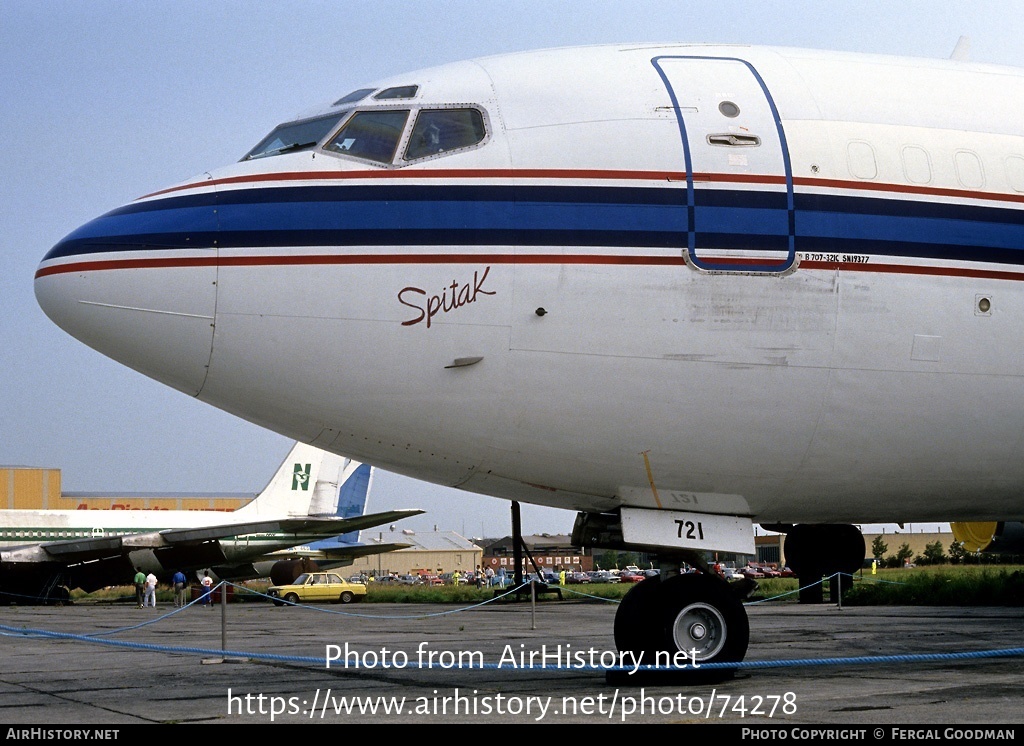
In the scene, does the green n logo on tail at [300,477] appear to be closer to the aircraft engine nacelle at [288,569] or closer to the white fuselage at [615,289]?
the aircraft engine nacelle at [288,569]

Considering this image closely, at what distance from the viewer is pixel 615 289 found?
8.03 meters

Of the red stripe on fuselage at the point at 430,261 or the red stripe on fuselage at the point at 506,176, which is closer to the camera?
the red stripe on fuselage at the point at 430,261

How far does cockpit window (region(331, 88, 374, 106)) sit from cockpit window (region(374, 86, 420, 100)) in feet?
0.41

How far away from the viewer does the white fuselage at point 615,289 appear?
25.8 feet

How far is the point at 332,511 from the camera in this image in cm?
5034

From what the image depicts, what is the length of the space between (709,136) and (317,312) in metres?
3.26

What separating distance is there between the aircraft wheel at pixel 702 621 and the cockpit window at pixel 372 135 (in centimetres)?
411

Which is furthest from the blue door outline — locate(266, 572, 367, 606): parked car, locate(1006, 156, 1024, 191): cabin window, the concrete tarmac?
locate(266, 572, 367, 606): parked car

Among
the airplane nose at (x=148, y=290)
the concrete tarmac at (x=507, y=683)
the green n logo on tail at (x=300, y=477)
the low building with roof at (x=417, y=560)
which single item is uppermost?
the airplane nose at (x=148, y=290)

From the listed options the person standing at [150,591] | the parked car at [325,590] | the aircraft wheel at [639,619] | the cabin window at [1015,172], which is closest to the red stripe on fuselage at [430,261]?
the cabin window at [1015,172]

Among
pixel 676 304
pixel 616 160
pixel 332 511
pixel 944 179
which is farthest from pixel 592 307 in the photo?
pixel 332 511

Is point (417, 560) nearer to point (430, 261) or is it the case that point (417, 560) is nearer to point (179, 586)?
point (179, 586)

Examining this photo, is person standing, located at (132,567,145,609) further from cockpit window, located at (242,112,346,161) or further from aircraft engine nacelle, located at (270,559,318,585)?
cockpit window, located at (242,112,346,161)

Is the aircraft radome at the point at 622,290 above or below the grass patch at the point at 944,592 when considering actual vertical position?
above
